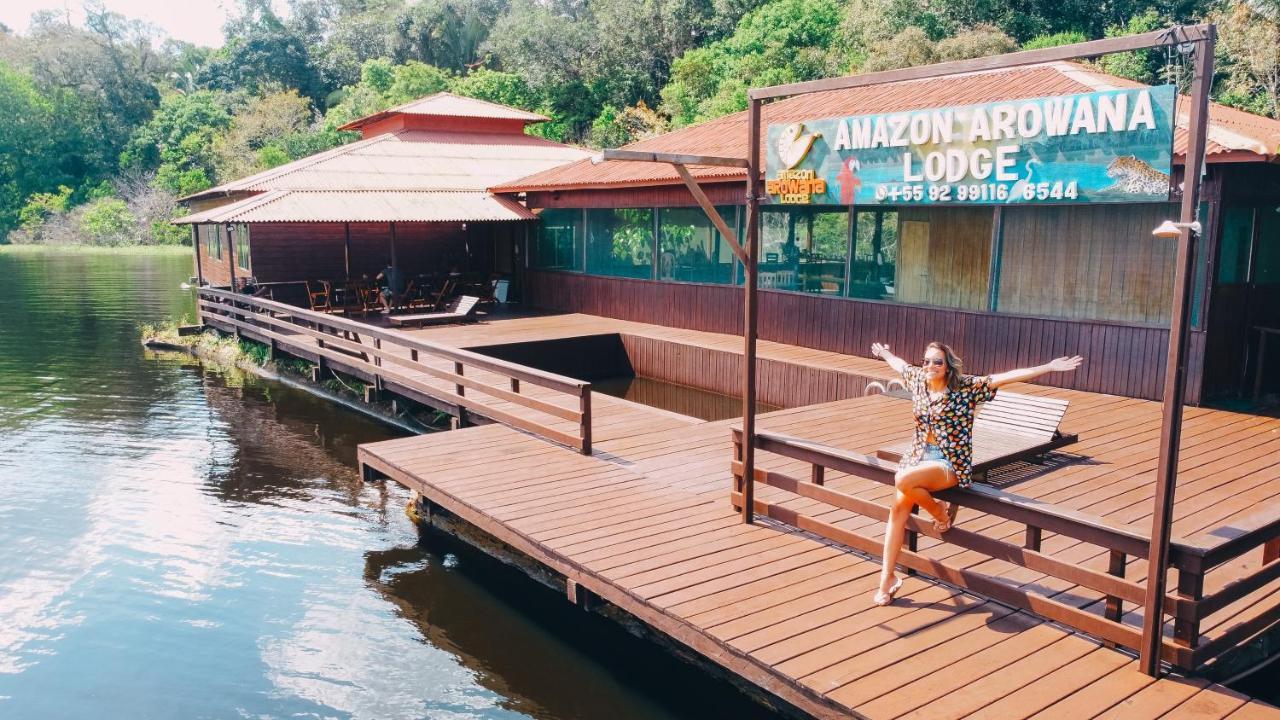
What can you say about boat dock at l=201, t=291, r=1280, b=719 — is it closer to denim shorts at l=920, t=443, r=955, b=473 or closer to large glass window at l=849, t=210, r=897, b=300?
denim shorts at l=920, t=443, r=955, b=473

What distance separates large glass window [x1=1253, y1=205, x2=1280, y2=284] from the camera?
1023 cm

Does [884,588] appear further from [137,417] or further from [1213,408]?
[137,417]

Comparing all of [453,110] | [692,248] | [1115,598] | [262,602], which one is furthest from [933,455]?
[453,110]

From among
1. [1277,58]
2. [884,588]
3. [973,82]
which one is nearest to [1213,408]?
[973,82]

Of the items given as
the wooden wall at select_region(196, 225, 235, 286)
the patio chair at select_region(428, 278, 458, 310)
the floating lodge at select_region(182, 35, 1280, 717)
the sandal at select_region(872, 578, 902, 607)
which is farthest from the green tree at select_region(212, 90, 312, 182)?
the sandal at select_region(872, 578, 902, 607)

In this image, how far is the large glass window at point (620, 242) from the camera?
55.0 feet

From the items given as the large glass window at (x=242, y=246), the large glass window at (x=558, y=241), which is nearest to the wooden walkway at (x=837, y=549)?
the large glass window at (x=558, y=241)

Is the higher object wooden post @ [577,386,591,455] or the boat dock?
wooden post @ [577,386,591,455]

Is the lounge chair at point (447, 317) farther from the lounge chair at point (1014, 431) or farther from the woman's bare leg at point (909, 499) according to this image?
the woman's bare leg at point (909, 499)

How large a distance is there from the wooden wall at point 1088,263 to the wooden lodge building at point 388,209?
10.8 m

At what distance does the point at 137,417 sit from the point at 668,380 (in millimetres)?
8388

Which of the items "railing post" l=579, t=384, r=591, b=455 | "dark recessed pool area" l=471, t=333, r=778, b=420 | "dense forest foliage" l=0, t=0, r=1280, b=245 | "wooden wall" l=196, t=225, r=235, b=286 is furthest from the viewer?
"dense forest foliage" l=0, t=0, r=1280, b=245

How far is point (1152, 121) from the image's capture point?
8.59 m

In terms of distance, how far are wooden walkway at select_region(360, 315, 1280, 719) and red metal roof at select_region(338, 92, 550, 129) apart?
1602cm
